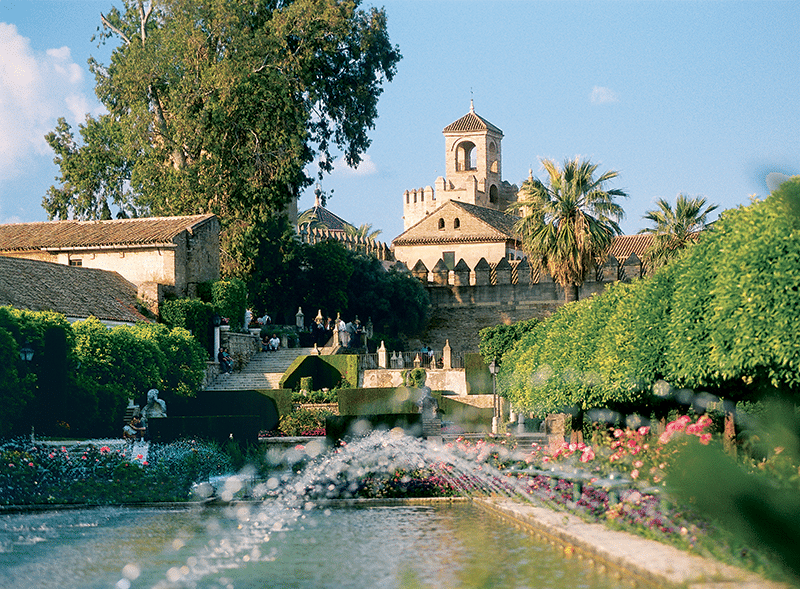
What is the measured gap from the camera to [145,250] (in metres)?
38.2

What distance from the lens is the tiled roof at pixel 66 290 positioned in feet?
102

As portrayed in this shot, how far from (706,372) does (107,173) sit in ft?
116

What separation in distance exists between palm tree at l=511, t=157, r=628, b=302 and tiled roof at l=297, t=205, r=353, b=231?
46.5 m

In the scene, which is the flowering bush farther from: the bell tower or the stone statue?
the bell tower

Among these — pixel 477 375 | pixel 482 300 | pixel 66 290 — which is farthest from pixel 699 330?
pixel 482 300

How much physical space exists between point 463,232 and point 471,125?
23.7m

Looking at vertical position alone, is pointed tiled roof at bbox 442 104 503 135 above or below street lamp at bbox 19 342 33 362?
above

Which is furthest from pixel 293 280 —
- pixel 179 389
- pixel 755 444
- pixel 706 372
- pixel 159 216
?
pixel 755 444

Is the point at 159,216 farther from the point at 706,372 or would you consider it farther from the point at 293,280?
the point at 706,372

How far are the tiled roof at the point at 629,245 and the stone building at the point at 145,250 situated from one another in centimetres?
2408

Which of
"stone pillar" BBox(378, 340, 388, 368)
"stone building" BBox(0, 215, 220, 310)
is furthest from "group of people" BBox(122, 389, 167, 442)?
"stone pillar" BBox(378, 340, 388, 368)

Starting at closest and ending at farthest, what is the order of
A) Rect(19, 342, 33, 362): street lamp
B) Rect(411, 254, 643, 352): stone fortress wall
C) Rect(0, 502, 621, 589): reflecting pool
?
Rect(0, 502, 621, 589): reflecting pool < Rect(19, 342, 33, 362): street lamp < Rect(411, 254, 643, 352): stone fortress wall

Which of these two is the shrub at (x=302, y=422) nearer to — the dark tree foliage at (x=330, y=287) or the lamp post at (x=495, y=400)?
the lamp post at (x=495, y=400)

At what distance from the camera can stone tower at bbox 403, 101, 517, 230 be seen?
7838 cm
